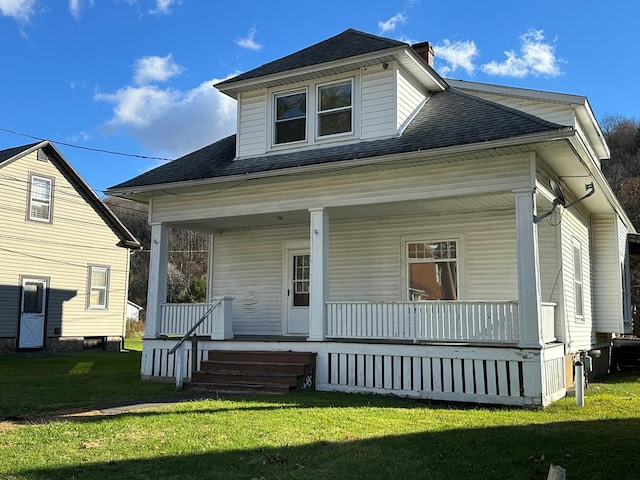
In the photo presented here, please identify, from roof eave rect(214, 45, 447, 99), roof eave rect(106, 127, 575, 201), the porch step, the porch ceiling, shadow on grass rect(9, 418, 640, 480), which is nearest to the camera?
shadow on grass rect(9, 418, 640, 480)

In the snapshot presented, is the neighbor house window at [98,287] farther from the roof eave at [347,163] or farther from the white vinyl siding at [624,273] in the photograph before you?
the white vinyl siding at [624,273]

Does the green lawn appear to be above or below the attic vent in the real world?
below

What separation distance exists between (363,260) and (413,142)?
12.4 ft

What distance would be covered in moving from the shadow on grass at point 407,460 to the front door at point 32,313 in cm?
1654

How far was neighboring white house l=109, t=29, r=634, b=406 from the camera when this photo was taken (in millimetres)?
9695

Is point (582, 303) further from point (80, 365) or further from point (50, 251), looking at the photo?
point (50, 251)

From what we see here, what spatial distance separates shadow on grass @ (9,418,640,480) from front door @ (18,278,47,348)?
54.3 feet

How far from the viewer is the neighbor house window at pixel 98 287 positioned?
22.9 m

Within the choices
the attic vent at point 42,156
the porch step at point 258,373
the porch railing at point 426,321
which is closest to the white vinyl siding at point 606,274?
the porch railing at point 426,321

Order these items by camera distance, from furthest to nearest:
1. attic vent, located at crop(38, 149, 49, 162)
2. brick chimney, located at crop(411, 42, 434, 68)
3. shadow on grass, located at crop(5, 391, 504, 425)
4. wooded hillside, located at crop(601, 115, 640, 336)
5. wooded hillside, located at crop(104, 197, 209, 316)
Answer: wooded hillside, located at crop(104, 197, 209, 316) → wooded hillside, located at crop(601, 115, 640, 336) → attic vent, located at crop(38, 149, 49, 162) → brick chimney, located at crop(411, 42, 434, 68) → shadow on grass, located at crop(5, 391, 504, 425)

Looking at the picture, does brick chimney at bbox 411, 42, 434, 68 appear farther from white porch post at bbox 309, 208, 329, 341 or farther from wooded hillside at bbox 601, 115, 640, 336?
wooded hillside at bbox 601, 115, 640, 336

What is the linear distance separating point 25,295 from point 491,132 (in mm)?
16960

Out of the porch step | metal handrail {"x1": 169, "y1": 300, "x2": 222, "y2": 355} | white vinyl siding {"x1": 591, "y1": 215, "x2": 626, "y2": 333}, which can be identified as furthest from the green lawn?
white vinyl siding {"x1": 591, "y1": 215, "x2": 626, "y2": 333}

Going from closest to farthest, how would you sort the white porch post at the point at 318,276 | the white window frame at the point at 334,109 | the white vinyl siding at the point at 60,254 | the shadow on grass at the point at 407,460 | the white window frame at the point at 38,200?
the shadow on grass at the point at 407,460
the white porch post at the point at 318,276
the white window frame at the point at 334,109
the white vinyl siding at the point at 60,254
the white window frame at the point at 38,200
